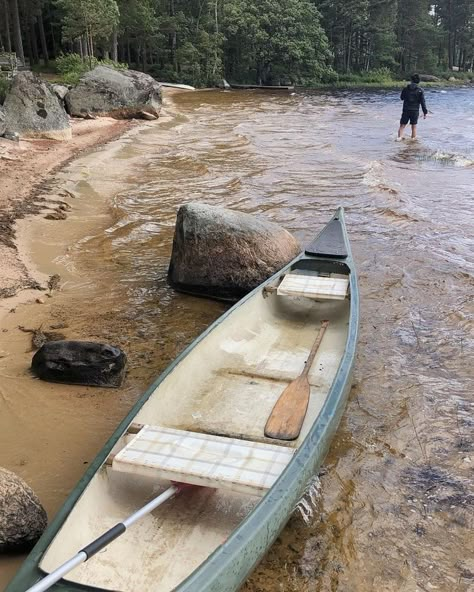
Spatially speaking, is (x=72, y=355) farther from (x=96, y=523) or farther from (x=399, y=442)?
(x=399, y=442)

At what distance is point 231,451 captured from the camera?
334cm

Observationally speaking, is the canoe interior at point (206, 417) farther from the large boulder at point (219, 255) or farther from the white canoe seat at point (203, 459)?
the large boulder at point (219, 255)

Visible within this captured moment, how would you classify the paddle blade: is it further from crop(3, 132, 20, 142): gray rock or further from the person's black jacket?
the person's black jacket

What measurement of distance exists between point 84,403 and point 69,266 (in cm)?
328

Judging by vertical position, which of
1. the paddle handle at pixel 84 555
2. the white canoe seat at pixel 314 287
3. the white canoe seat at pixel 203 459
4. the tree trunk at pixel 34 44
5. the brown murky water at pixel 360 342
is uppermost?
the tree trunk at pixel 34 44

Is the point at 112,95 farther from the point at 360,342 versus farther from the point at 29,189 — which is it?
the point at 360,342

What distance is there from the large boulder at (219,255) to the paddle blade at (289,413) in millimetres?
2473

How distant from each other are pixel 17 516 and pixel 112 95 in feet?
71.4

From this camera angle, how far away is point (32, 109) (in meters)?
15.7

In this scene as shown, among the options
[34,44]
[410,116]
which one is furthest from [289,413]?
[34,44]

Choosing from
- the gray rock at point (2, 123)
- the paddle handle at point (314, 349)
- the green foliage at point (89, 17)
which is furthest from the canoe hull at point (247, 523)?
the green foliage at point (89, 17)

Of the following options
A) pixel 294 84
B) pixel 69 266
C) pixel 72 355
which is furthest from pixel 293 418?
pixel 294 84

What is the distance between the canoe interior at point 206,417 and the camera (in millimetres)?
2773

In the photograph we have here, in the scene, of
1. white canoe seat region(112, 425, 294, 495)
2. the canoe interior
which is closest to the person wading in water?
the canoe interior
